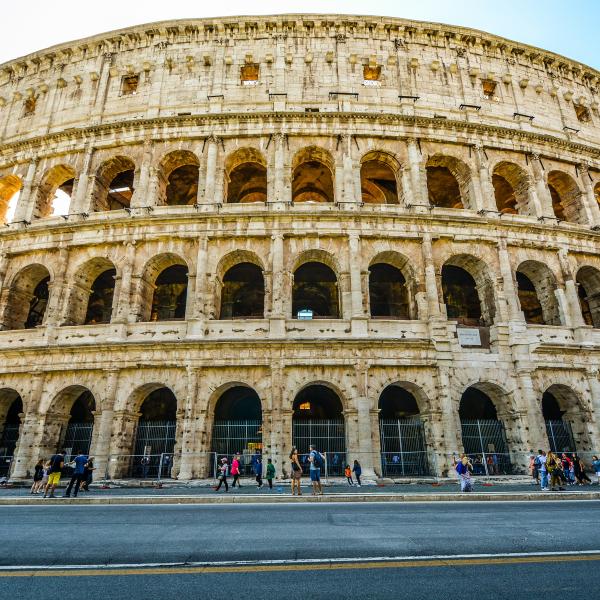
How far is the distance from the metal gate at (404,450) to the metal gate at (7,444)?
601 inches

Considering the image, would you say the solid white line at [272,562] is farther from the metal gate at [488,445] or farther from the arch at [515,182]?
the arch at [515,182]

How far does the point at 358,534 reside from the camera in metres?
6.18

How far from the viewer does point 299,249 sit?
16719mm

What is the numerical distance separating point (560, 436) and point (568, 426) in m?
0.54

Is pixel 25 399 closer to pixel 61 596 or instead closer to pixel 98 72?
pixel 61 596

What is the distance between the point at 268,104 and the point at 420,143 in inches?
305

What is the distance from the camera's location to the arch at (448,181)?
19172 mm

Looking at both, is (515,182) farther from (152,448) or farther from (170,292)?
(152,448)

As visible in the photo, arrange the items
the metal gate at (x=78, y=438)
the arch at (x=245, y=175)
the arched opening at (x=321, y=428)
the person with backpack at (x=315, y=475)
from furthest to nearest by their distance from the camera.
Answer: the arch at (x=245, y=175) → the metal gate at (x=78, y=438) → the arched opening at (x=321, y=428) → the person with backpack at (x=315, y=475)

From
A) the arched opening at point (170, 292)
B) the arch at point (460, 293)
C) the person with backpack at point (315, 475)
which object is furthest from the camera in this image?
the arch at point (460, 293)

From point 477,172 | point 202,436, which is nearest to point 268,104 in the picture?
point 477,172

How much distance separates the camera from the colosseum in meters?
15.0

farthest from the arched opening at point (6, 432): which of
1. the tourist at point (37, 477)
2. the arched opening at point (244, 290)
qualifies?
the arched opening at point (244, 290)

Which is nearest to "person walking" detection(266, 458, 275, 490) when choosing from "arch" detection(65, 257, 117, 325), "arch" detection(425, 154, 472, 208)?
"arch" detection(65, 257, 117, 325)
